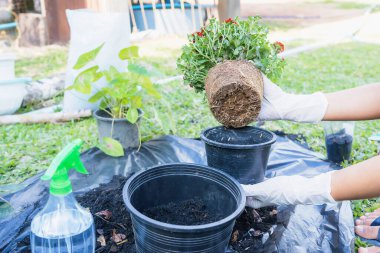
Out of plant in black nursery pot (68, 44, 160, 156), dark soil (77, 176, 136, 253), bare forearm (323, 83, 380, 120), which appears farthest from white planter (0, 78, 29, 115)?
bare forearm (323, 83, 380, 120)

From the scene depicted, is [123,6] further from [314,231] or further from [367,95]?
[314,231]

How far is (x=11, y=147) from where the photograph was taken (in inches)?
104

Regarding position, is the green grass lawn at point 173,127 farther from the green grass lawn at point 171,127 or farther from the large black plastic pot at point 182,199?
the large black plastic pot at point 182,199

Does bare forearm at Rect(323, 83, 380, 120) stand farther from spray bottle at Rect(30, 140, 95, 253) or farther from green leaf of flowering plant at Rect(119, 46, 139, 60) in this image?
spray bottle at Rect(30, 140, 95, 253)

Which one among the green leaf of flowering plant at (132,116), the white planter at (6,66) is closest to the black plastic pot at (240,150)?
the green leaf of flowering plant at (132,116)

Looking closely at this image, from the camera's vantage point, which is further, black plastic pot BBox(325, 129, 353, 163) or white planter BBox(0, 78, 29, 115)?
white planter BBox(0, 78, 29, 115)

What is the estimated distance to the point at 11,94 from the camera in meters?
3.23

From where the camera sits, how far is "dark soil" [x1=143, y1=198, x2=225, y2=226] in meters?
1.53

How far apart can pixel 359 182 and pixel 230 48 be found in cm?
89

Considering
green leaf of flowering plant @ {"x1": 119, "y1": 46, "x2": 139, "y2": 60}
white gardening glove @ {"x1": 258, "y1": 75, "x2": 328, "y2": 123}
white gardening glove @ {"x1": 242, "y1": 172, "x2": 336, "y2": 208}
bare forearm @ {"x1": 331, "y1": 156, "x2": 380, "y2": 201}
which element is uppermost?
green leaf of flowering plant @ {"x1": 119, "y1": 46, "x2": 139, "y2": 60}

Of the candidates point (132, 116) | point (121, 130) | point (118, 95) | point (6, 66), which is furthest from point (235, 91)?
point (6, 66)

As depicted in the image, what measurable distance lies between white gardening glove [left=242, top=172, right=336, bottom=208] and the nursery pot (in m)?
Result: 1.14

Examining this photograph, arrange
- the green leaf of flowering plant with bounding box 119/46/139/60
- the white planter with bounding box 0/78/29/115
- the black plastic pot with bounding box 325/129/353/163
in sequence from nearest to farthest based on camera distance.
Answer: the green leaf of flowering plant with bounding box 119/46/139/60
the black plastic pot with bounding box 325/129/353/163
the white planter with bounding box 0/78/29/115

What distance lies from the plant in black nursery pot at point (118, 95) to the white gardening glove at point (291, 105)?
0.76m
